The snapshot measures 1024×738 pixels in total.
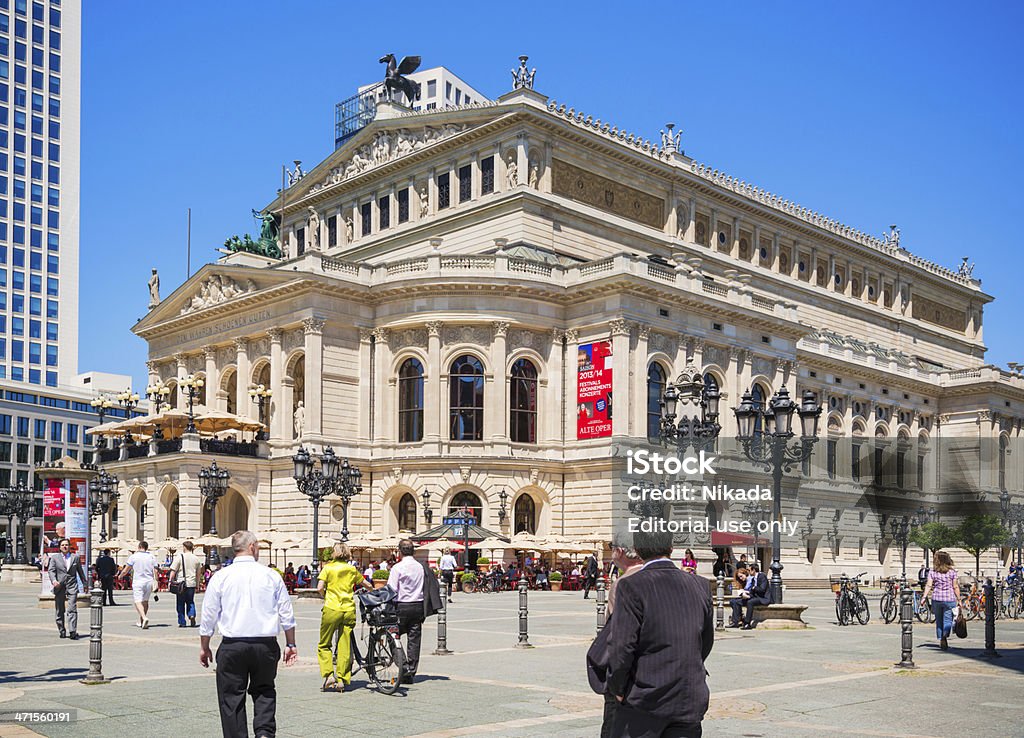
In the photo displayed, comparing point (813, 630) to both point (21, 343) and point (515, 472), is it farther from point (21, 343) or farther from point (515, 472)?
point (21, 343)

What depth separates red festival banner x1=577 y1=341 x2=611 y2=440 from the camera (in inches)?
2367

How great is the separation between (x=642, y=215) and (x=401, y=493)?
24131mm

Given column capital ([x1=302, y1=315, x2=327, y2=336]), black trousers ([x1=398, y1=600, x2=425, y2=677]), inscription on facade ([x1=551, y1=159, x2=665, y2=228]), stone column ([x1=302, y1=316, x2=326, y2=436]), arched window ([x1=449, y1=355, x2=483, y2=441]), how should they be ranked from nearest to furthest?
black trousers ([x1=398, y1=600, x2=425, y2=677]) < stone column ([x1=302, y1=316, x2=326, y2=436]) < column capital ([x1=302, y1=315, x2=327, y2=336]) < arched window ([x1=449, y1=355, x2=483, y2=441]) < inscription on facade ([x1=551, y1=159, x2=665, y2=228])

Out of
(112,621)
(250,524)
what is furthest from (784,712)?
(250,524)

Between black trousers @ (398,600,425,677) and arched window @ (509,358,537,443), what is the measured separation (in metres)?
44.2

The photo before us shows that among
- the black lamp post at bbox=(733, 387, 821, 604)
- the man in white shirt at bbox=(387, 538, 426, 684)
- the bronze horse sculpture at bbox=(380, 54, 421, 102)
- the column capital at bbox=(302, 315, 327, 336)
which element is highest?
the bronze horse sculpture at bbox=(380, 54, 421, 102)

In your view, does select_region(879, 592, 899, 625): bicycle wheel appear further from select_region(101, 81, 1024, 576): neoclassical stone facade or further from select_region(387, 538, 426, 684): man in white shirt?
select_region(101, 81, 1024, 576): neoclassical stone facade

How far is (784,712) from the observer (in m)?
14.1

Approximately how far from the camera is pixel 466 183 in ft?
232

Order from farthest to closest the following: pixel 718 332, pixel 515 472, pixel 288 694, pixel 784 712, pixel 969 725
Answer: pixel 718 332, pixel 515 472, pixel 288 694, pixel 784 712, pixel 969 725

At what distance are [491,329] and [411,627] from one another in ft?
144

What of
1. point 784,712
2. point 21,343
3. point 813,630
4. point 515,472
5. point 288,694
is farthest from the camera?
point 21,343

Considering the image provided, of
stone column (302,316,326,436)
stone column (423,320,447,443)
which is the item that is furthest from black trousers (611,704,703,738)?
stone column (302,316,326,436)

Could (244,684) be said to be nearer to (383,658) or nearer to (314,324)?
(383,658)
